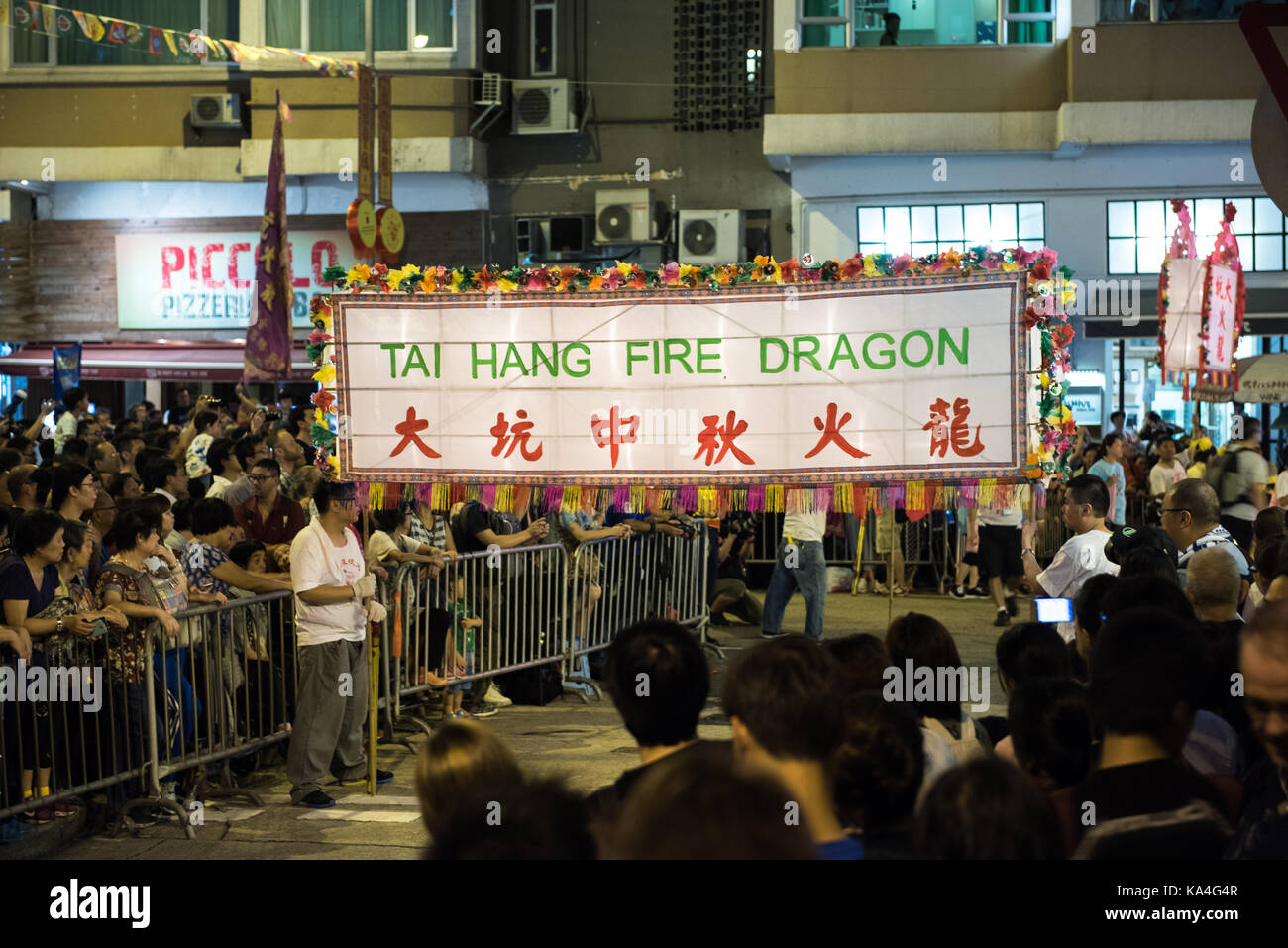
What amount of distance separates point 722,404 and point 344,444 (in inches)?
85.9

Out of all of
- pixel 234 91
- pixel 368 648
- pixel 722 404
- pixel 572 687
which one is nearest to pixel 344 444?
pixel 368 648

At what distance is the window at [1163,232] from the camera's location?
20172mm

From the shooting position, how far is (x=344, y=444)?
26.5 feet

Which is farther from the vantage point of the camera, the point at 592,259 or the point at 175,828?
the point at 592,259

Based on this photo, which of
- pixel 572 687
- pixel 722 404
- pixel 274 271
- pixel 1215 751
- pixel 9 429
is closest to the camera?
pixel 1215 751

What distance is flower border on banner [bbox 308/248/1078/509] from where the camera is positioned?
23.5 ft

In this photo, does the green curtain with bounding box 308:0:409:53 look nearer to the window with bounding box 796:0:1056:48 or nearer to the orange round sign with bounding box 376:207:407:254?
the orange round sign with bounding box 376:207:407:254

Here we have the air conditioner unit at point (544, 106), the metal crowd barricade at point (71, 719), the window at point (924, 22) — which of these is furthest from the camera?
the air conditioner unit at point (544, 106)

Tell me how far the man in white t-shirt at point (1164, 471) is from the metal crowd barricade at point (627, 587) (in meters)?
6.55

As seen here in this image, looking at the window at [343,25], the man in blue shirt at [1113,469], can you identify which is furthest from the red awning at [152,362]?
the man in blue shirt at [1113,469]

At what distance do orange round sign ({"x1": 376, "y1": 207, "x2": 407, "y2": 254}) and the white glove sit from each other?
37.2 ft

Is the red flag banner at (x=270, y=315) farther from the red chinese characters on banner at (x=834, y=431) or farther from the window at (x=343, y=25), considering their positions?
the window at (x=343, y=25)

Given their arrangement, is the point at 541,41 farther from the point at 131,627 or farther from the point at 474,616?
the point at 131,627
